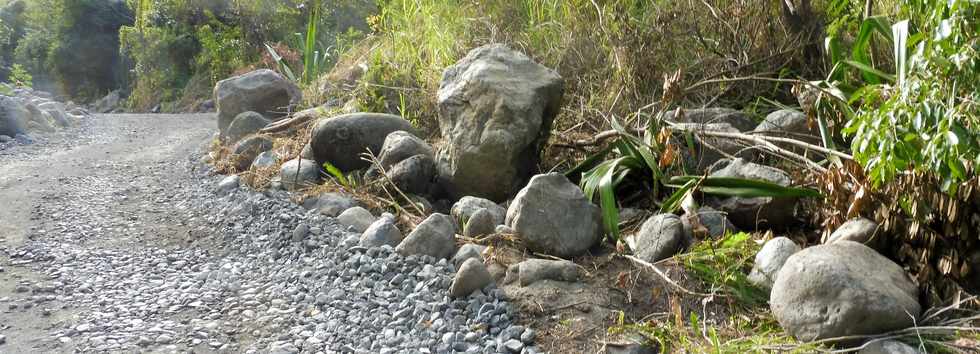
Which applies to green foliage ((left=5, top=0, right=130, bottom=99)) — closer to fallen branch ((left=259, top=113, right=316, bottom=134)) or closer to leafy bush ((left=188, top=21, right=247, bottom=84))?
leafy bush ((left=188, top=21, right=247, bottom=84))

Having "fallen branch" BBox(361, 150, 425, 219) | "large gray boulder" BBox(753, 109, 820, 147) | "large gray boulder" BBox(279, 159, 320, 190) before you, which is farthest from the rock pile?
"large gray boulder" BBox(753, 109, 820, 147)

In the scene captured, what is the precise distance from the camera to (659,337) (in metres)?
2.49

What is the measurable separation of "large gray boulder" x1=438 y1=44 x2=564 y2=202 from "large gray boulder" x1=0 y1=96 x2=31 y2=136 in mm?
6409

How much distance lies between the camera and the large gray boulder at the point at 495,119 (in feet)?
13.3

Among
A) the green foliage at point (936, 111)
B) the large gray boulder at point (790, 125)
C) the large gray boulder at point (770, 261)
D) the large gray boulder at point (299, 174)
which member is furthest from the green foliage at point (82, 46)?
the green foliage at point (936, 111)

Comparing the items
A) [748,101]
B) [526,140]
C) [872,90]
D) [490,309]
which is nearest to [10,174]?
[526,140]

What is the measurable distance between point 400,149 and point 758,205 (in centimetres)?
208

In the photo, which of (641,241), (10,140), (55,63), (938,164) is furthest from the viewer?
(55,63)

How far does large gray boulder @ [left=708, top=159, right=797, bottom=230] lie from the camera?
3342 millimetres

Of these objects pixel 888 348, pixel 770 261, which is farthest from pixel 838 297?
pixel 770 261

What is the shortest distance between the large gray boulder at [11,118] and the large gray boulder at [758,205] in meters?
7.99

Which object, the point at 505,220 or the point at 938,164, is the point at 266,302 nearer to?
the point at 505,220

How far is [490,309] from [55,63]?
1987cm

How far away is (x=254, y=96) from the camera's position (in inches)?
276
